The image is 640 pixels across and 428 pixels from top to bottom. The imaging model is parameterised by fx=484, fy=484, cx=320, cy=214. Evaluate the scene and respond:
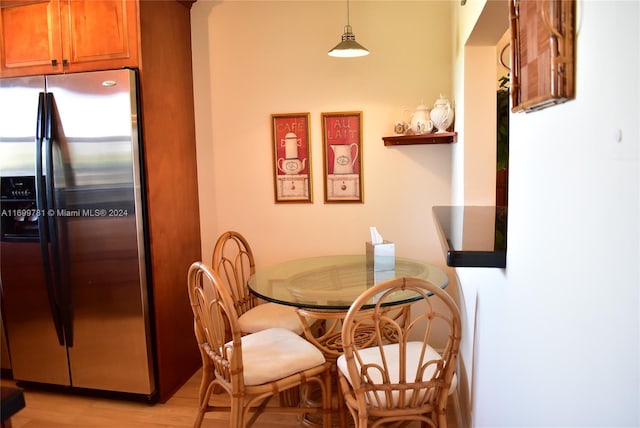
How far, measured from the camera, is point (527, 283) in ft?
3.44

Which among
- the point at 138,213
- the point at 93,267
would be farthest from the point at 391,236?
the point at 93,267

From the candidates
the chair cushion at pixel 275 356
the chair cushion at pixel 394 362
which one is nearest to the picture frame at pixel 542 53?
the chair cushion at pixel 394 362

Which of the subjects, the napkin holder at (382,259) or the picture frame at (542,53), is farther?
the napkin holder at (382,259)

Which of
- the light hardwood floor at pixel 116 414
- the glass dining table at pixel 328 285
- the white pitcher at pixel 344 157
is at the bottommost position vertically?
the light hardwood floor at pixel 116 414

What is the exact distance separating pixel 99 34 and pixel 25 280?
149 cm

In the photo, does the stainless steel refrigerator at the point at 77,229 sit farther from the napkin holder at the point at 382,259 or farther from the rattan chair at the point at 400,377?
the rattan chair at the point at 400,377

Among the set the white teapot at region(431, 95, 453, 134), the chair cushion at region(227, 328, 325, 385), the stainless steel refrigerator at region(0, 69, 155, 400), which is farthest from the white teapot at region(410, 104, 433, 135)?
the stainless steel refrigerator at region(0, 69, 155, 400)

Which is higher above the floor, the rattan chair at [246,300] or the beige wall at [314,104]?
the beige wall at [314,104]

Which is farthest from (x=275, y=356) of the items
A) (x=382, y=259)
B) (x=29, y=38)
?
(x=29, y=38)

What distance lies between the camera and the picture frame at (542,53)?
30.2 inches

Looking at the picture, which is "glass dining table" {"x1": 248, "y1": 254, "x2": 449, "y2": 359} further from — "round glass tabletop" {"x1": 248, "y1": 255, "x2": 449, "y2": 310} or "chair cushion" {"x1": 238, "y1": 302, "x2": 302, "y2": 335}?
"chair cushion" {"x1": 238, "y1": 302, "x2": 302, "y2": 335}

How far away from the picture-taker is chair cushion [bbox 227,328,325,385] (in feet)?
6.89

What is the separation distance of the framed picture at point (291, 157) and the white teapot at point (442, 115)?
84cm

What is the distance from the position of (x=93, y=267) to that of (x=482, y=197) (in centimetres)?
214
